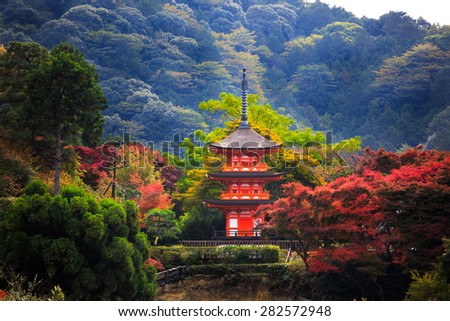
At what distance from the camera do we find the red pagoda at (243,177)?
1705 inches

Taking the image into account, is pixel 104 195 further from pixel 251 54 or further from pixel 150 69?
pixel 251 54

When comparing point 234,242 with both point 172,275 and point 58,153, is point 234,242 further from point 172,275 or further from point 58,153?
point 58,153

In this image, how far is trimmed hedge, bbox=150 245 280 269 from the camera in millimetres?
38531

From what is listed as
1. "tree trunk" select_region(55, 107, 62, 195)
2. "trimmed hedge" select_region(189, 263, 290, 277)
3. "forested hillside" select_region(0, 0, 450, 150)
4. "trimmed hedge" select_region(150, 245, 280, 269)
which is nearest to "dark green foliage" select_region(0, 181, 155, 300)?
"tree trunk" select_region(55, 107, 62, 195)

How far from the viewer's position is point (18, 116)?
3828 centimetres

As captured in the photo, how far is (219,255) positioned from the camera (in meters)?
38.7

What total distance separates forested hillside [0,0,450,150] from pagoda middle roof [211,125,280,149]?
101 ft

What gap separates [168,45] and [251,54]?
1208cm

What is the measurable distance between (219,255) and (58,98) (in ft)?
26.7

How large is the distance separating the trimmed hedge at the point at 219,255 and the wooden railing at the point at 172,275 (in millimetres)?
479

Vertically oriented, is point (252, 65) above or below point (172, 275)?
above

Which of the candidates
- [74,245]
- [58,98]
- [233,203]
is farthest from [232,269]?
[74,245]

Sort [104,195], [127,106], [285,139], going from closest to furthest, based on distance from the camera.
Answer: [104,195]
[285,139]
[127,106]

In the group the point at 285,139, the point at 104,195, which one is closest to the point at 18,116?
the point at 104,195
